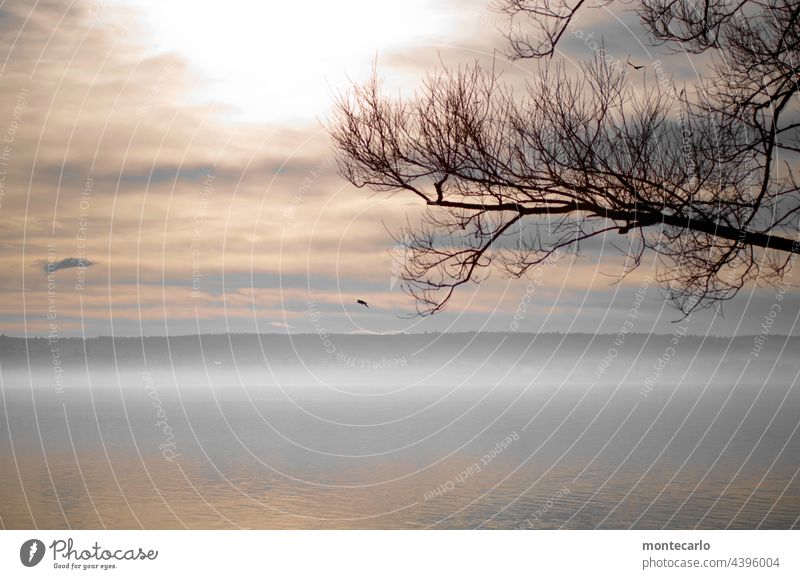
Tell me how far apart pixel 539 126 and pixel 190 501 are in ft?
126

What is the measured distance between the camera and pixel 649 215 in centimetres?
1071

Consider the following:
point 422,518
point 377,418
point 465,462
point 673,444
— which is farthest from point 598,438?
Result: point 422,518

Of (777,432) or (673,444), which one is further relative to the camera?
(777,432)
